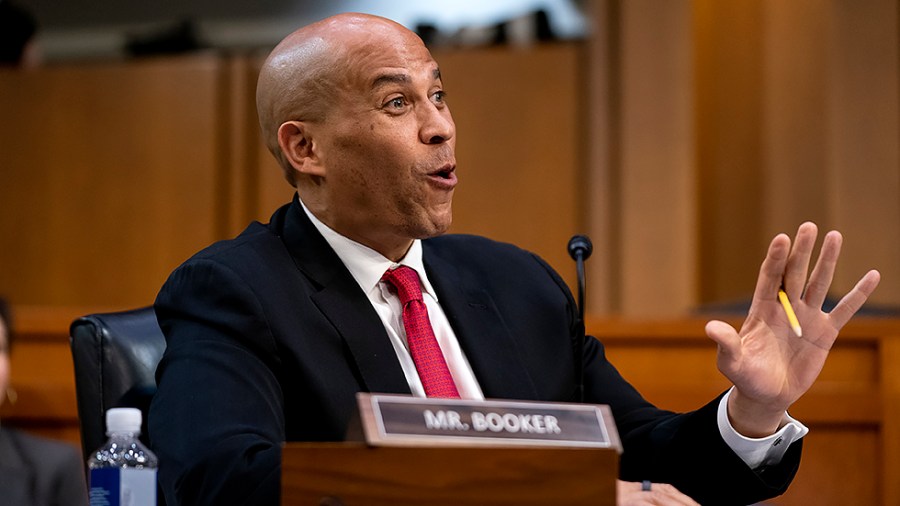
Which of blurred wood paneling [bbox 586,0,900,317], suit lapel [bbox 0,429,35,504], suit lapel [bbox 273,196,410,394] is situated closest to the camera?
suit lapel [bbox 273,196,410,394]

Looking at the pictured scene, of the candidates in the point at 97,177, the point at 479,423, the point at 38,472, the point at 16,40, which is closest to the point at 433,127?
the point at 479,423

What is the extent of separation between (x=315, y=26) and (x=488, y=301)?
55 centimetres

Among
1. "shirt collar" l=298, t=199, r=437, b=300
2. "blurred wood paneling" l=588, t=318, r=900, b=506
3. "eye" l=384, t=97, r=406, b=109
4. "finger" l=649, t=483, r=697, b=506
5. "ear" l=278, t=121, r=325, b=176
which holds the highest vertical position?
"eye" l=384, t=97, r=406, b=109

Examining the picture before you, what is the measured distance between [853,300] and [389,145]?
76 cm

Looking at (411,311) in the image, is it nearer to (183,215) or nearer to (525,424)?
(525,424)

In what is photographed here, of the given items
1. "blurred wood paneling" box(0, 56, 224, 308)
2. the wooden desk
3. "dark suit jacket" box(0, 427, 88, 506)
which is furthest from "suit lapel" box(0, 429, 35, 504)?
"blurred wood paneling" box(0, 56, 224, 308)

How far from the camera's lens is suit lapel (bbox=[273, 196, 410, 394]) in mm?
1855

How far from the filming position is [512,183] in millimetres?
5230

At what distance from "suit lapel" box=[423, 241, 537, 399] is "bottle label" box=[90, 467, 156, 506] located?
0.63 metres

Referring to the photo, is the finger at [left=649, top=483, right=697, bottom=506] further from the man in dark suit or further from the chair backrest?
the chair backrest

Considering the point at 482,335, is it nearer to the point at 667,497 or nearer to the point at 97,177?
the point at 667,497

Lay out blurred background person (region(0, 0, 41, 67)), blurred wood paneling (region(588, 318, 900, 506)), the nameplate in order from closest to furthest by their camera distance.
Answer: the nameplate, blurred wood paneling (region(588, 318, 900, 506)), blurred background person (region(0, 0, 41, 67))

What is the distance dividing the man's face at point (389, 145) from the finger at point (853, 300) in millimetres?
639

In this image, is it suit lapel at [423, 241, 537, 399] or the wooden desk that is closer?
suit lapel at [423, 241, 537, 399]
